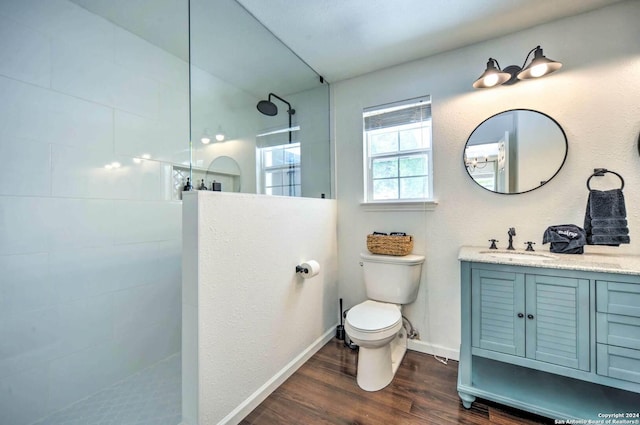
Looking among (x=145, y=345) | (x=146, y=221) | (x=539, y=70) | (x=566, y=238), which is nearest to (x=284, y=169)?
(x=146, y=221)

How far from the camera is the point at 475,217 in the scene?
2018mm

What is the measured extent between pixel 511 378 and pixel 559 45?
7.25 ft

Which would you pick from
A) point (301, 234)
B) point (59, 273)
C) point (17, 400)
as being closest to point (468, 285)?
point (301, 234)

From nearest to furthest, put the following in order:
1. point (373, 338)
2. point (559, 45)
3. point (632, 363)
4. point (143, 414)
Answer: point (632, 363), point (143, 414), point (373, 338), point (559, 45)

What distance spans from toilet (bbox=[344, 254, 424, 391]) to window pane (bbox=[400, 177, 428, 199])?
51 cm

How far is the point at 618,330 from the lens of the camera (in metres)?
1.30

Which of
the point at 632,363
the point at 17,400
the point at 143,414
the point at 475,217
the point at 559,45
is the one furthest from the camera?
the point at 475,217

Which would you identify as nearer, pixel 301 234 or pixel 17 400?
pixel 17 400

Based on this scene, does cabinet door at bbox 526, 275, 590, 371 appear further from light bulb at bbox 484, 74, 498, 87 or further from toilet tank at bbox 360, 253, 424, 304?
light bulb at bbox 484, 74, 498, 87

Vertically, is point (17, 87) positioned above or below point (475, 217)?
above

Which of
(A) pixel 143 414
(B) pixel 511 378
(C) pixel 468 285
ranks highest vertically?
(C) pixel 468 285

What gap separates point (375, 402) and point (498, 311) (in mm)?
924

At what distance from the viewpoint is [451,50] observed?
2.09m

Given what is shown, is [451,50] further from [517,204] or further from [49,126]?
[49,126]
